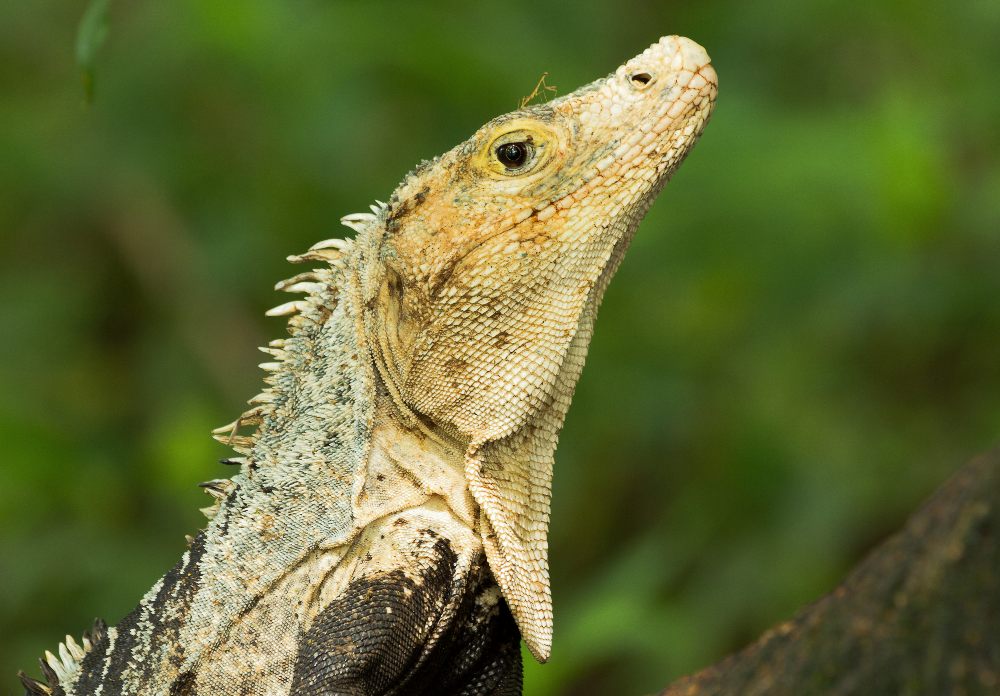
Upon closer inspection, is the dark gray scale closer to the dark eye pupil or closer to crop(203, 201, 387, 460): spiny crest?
crop(203, 201, 387, 460): spiny crest

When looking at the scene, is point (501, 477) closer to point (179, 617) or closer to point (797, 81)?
point (179, 617)

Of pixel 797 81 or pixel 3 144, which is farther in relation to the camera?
pixel 797 81

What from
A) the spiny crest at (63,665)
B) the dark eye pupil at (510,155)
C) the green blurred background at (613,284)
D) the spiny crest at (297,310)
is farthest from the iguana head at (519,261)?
the green blurred background at (613,284)

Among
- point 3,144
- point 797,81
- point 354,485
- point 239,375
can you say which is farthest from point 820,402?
point 3,144

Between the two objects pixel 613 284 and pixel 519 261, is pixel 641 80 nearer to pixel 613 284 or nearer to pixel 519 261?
pixel 519 261

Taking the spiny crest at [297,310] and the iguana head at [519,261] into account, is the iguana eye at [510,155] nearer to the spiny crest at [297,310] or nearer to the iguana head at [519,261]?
the iguana head at [519,261]
